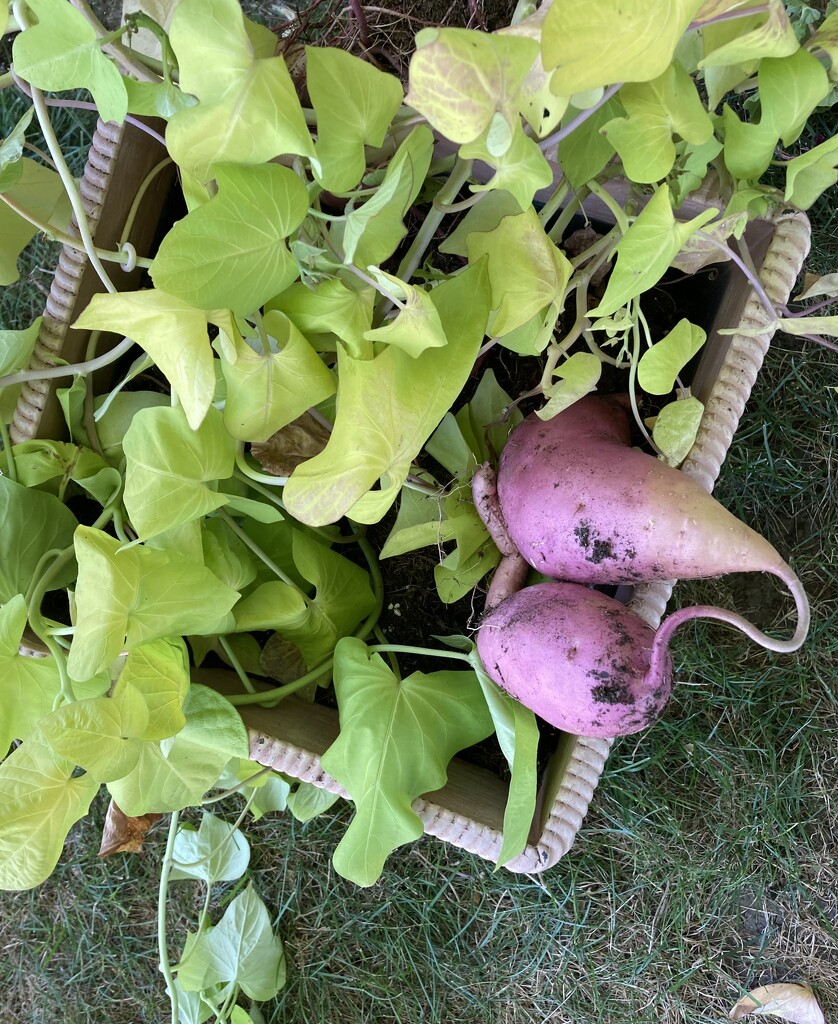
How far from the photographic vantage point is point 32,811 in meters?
0.50

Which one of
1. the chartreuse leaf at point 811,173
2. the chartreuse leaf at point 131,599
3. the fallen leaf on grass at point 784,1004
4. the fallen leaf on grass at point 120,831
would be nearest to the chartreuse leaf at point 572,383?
the chartreuse leaf at point 811,173

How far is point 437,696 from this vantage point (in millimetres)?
568

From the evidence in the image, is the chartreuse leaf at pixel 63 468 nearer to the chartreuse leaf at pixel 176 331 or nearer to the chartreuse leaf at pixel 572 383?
the chartreuse leaf at pixel 176 331

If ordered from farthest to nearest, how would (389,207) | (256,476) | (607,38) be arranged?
(256,476) → (389,207) → (607,38)

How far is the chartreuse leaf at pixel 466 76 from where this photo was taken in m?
0.31

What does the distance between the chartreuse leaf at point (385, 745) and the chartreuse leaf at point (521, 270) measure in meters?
0.25

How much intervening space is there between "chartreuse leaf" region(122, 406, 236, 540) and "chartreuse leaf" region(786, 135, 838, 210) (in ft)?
1.11

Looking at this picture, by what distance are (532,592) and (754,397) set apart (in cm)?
37

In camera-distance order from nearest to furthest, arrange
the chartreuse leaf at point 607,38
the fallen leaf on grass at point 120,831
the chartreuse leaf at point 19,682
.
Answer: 1. the chartreuse leaf at point 607,38
2. the chartreuse leaf at point 19,682
3. the fallen leaf on grass at point 120,831

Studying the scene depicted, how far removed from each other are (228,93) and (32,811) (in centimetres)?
42

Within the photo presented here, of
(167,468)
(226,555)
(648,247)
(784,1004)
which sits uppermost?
(648,247)

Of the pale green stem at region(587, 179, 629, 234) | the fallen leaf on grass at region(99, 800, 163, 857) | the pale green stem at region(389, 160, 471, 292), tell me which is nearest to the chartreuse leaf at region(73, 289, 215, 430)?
the pale green stem at region(389, 160, 471, 292)

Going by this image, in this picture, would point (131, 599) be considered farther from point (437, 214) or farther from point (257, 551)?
point (437, 214)

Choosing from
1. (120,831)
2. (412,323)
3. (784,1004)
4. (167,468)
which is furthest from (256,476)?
(784,1004)
